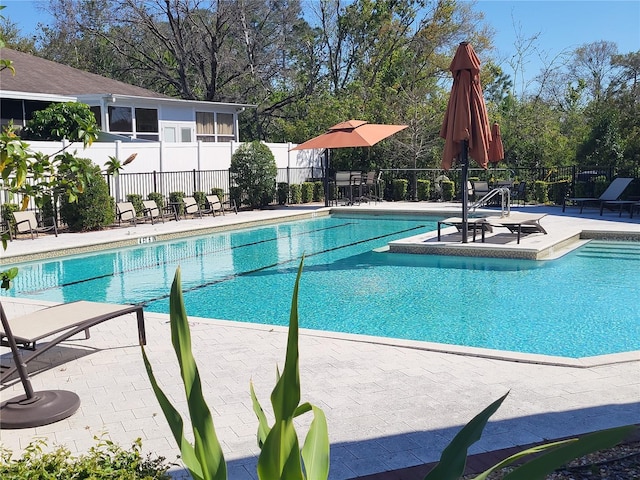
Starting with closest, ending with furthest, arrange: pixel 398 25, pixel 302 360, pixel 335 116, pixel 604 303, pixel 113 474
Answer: pixel 113 474
pixel 302 360
pixel 604 303
pixel 335 116
pixel 398 25

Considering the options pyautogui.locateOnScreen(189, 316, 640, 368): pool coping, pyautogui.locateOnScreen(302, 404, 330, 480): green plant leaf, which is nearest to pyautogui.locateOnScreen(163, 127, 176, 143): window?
pyautogui.locateOnScreen(189, 316, 640, 368): pool coping

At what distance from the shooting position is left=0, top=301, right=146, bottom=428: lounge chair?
14.4ft

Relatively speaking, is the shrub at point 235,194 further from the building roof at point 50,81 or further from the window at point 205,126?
the window at point 205,126

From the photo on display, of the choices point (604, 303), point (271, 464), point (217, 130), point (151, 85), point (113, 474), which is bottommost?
point (604, 303)

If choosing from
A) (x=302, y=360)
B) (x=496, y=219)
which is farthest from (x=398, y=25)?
(x=302, y=360)

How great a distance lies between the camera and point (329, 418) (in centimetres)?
439

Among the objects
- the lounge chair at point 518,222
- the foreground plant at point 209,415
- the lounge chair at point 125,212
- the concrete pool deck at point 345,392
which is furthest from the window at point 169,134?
the foreground plant at point 209,415

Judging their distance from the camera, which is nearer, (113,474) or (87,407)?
(113,474)

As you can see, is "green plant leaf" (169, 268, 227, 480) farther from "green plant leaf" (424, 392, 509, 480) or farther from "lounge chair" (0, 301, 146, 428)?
"lounge chair" (0, 301, 146, 428)

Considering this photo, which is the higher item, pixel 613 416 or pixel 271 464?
pixel 271 464

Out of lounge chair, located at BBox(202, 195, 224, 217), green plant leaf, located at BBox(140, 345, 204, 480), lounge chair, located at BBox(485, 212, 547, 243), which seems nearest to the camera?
green plant leaf, located at BBox(140, 345, 204, 480)

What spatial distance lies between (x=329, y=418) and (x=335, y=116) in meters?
22.7

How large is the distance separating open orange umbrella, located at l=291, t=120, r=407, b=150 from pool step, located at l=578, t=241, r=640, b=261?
7.71 m

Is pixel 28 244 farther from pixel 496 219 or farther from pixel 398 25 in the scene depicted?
pixel 398 25
